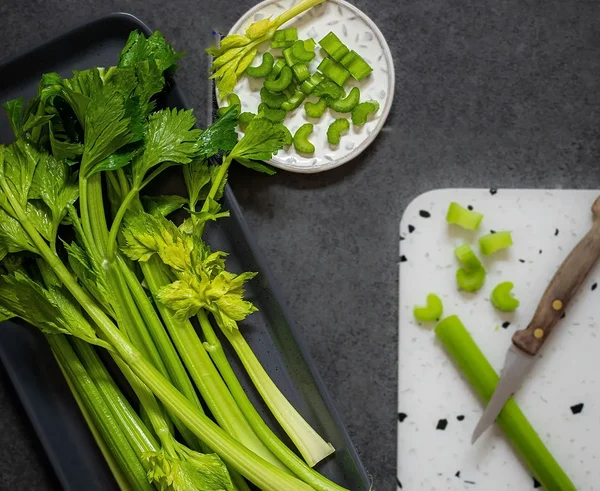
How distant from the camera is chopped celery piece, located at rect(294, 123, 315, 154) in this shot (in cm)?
149

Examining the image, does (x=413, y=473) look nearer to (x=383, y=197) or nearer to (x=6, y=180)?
(x=383, y=197)

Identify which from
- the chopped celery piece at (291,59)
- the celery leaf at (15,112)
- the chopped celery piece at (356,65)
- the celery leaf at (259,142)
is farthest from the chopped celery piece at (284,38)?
the celery leaf at (15,112)

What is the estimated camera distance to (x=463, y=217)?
1.49m

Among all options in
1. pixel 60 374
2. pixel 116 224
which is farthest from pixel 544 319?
pixel 60 374

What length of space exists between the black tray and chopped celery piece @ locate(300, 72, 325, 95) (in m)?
0.27

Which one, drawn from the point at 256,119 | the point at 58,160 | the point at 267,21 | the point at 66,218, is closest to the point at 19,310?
the point at 66,218

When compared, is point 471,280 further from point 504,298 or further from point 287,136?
point 287,136

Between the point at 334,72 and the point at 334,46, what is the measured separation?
0.06 metres

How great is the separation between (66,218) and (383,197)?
0.69 m

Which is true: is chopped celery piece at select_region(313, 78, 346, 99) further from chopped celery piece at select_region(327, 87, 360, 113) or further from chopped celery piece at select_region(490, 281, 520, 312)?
chopped celery piece at select_region(490, 281, 520, 312)

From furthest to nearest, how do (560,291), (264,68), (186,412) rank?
(264,68)
(560,291)
(186,412)

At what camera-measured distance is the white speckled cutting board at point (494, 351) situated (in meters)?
1.46

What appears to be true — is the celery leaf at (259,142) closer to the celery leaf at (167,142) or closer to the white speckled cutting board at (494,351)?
the celery leaf at (167,142)

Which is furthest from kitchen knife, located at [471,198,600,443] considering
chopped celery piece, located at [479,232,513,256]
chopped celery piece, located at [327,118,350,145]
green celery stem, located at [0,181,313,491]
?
chopped celery piece, located at [327,118,350,145]
